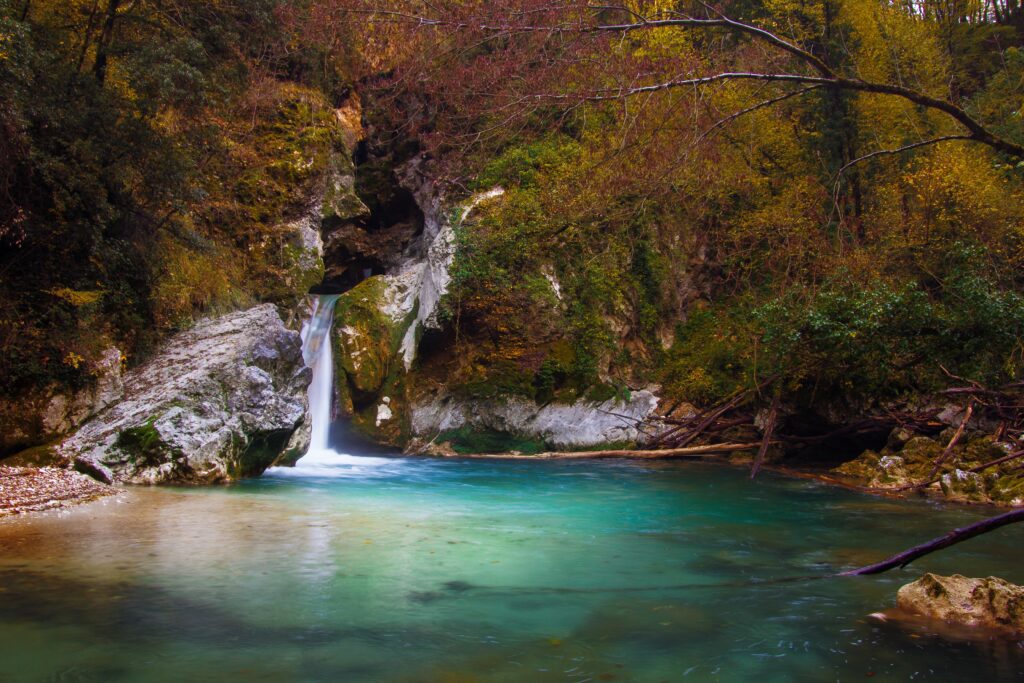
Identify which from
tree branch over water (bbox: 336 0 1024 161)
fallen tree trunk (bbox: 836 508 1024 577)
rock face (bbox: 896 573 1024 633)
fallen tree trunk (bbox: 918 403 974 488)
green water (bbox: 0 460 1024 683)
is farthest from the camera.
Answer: fallen tree trunk (bbox: 918 403 974 488)

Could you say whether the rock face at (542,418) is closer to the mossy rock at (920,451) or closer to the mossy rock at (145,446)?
the mossy rock at (920,451)

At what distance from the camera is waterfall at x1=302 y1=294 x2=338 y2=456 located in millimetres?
15953

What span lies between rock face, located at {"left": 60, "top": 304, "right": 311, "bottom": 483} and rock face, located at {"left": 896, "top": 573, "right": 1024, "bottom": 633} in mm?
9488

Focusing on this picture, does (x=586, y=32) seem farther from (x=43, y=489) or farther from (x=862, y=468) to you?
(x=862, y=468)

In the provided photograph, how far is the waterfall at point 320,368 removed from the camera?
15953 mm

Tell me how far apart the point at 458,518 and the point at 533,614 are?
12.6ft

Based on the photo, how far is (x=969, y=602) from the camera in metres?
5.04

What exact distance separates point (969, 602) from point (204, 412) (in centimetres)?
1007

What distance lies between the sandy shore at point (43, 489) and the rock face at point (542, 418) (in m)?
8.17

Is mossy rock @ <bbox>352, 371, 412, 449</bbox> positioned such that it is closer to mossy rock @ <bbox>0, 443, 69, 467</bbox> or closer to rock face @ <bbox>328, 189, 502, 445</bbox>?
rock face @ <bbox>328, 189, 502, 445</bbox>

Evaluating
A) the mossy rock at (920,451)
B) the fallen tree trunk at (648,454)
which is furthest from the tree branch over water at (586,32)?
the fallen tree trunk at (648,454)

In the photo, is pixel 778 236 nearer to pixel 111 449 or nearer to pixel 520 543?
pixel 520 543

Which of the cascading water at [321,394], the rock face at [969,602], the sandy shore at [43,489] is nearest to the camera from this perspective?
the rock face at [969,602]

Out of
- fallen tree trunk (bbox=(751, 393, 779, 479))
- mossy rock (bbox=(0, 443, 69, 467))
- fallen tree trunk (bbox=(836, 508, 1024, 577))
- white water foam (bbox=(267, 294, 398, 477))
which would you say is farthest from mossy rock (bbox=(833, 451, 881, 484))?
mossy rock (bbox=(0, 443, 69, 467))
